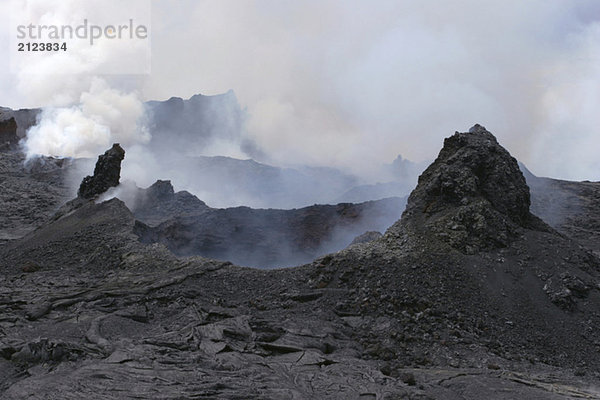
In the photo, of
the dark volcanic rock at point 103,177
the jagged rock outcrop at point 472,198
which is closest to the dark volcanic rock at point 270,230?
the dark volcanic rock at point 103,177

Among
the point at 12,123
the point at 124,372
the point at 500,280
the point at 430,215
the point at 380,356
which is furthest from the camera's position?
the point at 12,123

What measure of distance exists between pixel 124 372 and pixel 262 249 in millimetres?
31298

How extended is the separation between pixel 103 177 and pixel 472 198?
3264 cm

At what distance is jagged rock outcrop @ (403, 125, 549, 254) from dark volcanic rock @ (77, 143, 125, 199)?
2901 centimetres

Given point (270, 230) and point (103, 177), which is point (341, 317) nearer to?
point (270, 230)

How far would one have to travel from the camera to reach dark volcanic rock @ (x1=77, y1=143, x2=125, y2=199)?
39.7 metres

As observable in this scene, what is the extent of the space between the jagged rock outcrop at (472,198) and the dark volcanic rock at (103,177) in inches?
1142

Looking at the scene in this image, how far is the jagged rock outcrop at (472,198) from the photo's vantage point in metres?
21.3

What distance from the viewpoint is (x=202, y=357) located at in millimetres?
13188

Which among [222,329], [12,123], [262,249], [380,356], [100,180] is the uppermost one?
[12,123]

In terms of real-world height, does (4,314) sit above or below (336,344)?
above

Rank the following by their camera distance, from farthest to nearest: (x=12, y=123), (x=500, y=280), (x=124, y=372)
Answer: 1. (x=12, y=123)
2. (x=500, y=280)
3. (x=124, y=372)

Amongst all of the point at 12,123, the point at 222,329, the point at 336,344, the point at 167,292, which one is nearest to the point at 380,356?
the point at 336,344

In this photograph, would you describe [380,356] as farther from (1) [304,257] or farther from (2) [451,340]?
(1) [304,257]
